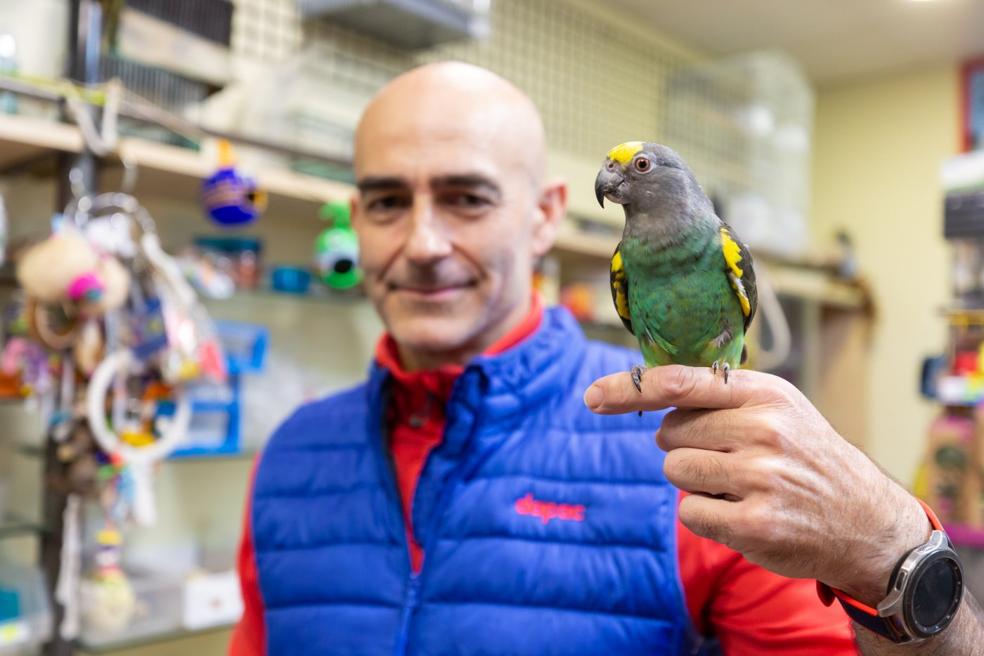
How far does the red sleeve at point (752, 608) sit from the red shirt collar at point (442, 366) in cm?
29

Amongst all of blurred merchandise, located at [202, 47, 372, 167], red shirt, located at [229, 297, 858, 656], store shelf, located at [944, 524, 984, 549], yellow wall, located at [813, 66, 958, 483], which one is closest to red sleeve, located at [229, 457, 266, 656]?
red shirt, located at [229, 297, 858, 656]

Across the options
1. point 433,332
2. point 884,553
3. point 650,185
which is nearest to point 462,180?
point 433,332

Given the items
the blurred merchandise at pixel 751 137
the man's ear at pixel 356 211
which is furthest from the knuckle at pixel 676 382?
the blurred merchandise at pixel 751 137

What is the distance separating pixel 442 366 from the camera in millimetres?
920

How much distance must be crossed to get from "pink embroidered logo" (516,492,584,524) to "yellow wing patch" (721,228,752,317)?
15.4 inches

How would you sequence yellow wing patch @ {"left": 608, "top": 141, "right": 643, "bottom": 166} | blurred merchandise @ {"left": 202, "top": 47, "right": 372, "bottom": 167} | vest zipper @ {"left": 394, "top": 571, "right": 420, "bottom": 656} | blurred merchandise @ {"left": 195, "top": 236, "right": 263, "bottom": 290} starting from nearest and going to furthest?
1. yellow wing patch @ {"left": 608, "top": 141, "right": 643, "bottom": 166}
2. vest zipper @ {"left": 394, "top": 571, "right": 420, "bottom": 656}
3. blurred merchandise @ {"left": 195, "top": 236, "right": 263, "bottom": 290}
4. blurred merchandise @ {"left": 202, "top": 47, "right": 372, "bottom": 167}

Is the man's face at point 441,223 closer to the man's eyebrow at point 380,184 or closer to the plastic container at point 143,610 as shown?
the man's eyebrow at point 380,184

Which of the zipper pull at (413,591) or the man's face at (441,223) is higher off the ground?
the man's face at (441,223)

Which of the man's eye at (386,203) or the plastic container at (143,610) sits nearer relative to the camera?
the man's eye at (386,203)

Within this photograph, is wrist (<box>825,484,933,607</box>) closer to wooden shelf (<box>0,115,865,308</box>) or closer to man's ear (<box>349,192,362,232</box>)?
man's ear (<box>349,192,362,232</box>)

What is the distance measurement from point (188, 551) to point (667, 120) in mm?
2049

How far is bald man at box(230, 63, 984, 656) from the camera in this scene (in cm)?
77

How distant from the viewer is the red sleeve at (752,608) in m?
0.69

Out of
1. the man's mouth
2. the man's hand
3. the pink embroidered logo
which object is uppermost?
the man's mouth
